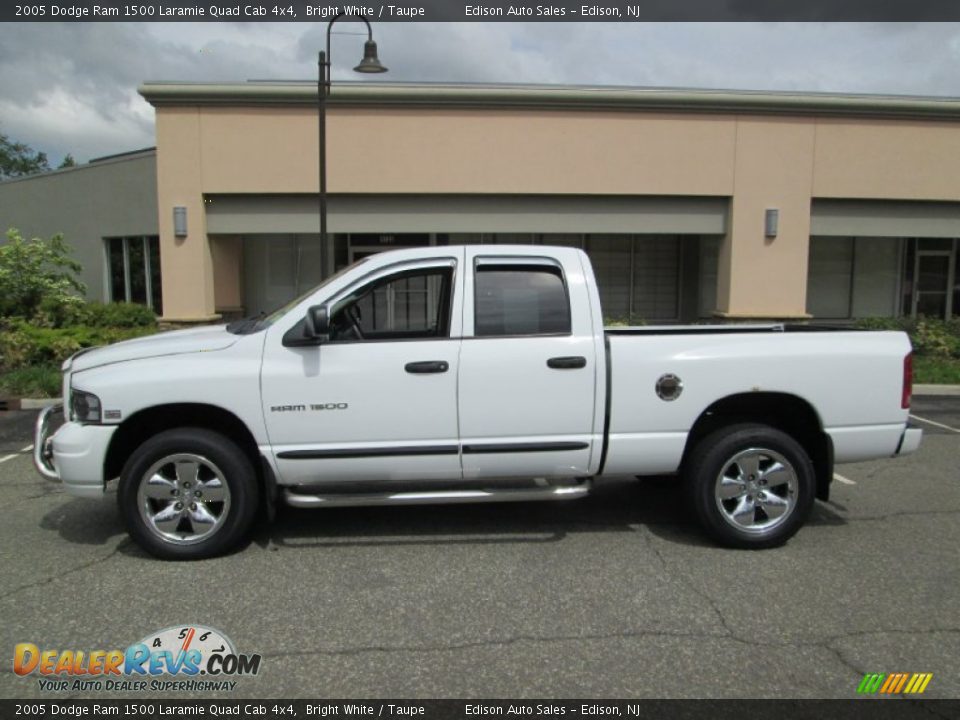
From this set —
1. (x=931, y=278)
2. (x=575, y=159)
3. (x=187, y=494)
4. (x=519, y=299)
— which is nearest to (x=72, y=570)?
(x=187, y=494)

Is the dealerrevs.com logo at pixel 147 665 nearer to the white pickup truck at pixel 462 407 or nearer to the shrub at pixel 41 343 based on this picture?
the white pickup truck at pixel 462 407

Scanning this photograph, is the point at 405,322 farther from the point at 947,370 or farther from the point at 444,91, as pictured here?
the point at 947,370

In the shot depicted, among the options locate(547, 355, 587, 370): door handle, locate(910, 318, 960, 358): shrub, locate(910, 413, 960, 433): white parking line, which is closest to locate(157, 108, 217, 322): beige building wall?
locate(547, 355, 587, 370): door handle

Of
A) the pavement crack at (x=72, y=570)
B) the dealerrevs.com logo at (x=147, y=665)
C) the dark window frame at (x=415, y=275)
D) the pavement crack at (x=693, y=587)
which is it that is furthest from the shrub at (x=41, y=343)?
the pavement crack at (x=693, y=587)

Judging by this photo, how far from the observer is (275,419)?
4.58 m

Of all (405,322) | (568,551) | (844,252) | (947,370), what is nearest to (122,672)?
(568,551)

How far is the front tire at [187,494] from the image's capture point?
14.9ft

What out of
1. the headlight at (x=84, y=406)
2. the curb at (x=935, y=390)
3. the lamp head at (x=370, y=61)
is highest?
the lamp head at (x=370, y=61)

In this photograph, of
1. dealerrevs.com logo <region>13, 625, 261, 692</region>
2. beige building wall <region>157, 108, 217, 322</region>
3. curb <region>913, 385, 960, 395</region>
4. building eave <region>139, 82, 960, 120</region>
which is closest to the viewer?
dealerrevs.com logo <region>13, 625, 261, 692</region>

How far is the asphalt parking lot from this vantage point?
131 inches

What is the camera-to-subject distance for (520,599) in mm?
4082

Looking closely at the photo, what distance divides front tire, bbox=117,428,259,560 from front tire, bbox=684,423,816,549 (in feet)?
9.59

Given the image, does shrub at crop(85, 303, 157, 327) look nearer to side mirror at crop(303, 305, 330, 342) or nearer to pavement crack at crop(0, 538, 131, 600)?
pavement crack at crop(0, 538, 131, 600)

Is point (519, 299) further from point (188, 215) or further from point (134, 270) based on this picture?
point (134, 270)
